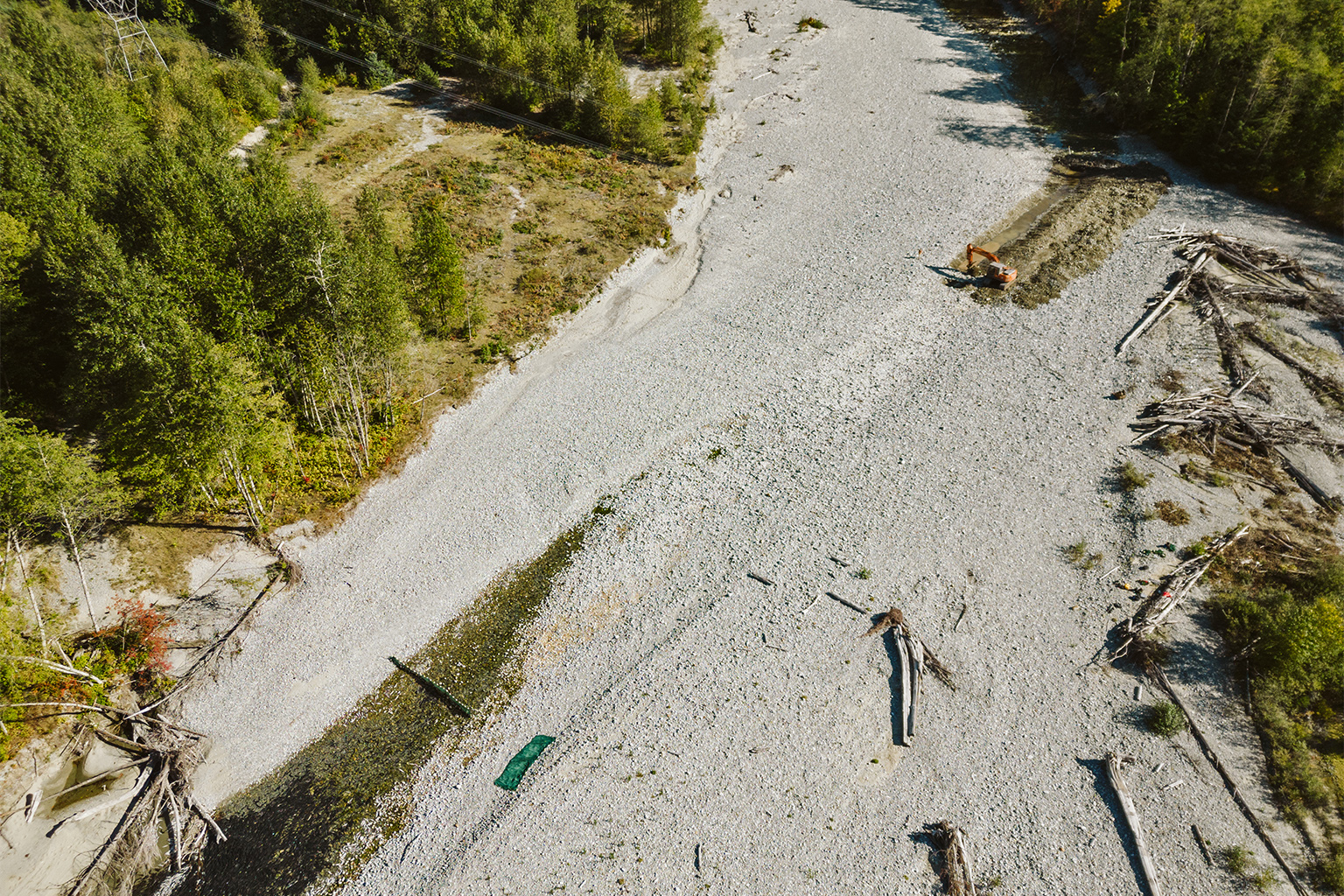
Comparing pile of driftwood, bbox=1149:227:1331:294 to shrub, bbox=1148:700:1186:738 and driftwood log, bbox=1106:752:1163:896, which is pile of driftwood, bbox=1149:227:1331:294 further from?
driftwood log, bbox=1106:752:1163:896

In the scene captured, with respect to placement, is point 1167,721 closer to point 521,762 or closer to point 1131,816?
point 1131,816

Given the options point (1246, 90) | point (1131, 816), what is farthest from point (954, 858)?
point (1246, 90)

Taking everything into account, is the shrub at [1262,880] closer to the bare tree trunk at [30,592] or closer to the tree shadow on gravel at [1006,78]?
the bare tree trunk at [30,592]

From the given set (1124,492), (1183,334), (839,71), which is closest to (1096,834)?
(1124,492)

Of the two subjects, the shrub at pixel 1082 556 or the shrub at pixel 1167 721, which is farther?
the shrub at pixel 1082 556

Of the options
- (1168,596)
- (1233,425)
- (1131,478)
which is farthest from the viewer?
(1233,425)

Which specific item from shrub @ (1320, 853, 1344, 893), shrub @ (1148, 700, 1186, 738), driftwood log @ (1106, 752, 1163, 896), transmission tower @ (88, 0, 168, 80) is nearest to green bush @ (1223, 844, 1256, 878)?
shrub @ (1320, 853, 1344, 893)

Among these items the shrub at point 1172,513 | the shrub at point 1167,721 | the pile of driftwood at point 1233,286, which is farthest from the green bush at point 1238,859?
the pile of driftwood at point 1233,286
